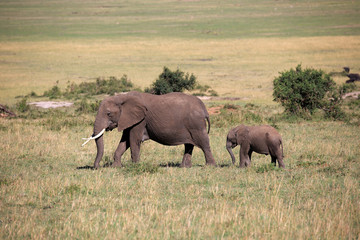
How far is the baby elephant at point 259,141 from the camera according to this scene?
12648 millimetres

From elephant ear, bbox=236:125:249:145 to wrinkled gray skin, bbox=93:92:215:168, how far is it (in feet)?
2.60

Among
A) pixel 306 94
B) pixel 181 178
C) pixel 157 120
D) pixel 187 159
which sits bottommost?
pixel 306 94

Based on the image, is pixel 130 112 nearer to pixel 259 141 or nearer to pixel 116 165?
pixel 116 165

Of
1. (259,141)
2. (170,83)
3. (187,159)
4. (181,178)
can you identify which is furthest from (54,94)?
(181,178)

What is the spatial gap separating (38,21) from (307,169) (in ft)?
328

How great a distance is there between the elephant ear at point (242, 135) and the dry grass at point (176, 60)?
1859 centimetres

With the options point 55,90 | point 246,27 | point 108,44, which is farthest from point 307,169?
point 246,27

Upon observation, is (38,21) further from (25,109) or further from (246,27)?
(25,109)

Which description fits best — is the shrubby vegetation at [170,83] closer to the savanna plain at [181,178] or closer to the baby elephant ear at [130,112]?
the savanna plain at [181,178]

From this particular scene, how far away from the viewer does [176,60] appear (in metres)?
55.3

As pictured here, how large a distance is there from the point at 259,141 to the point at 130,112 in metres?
3.07

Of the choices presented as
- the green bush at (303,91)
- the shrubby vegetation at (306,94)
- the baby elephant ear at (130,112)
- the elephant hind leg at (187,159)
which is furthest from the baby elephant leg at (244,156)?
the green bush at (303,91)

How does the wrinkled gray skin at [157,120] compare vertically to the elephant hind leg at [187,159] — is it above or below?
above

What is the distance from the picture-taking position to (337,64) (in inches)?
1959
